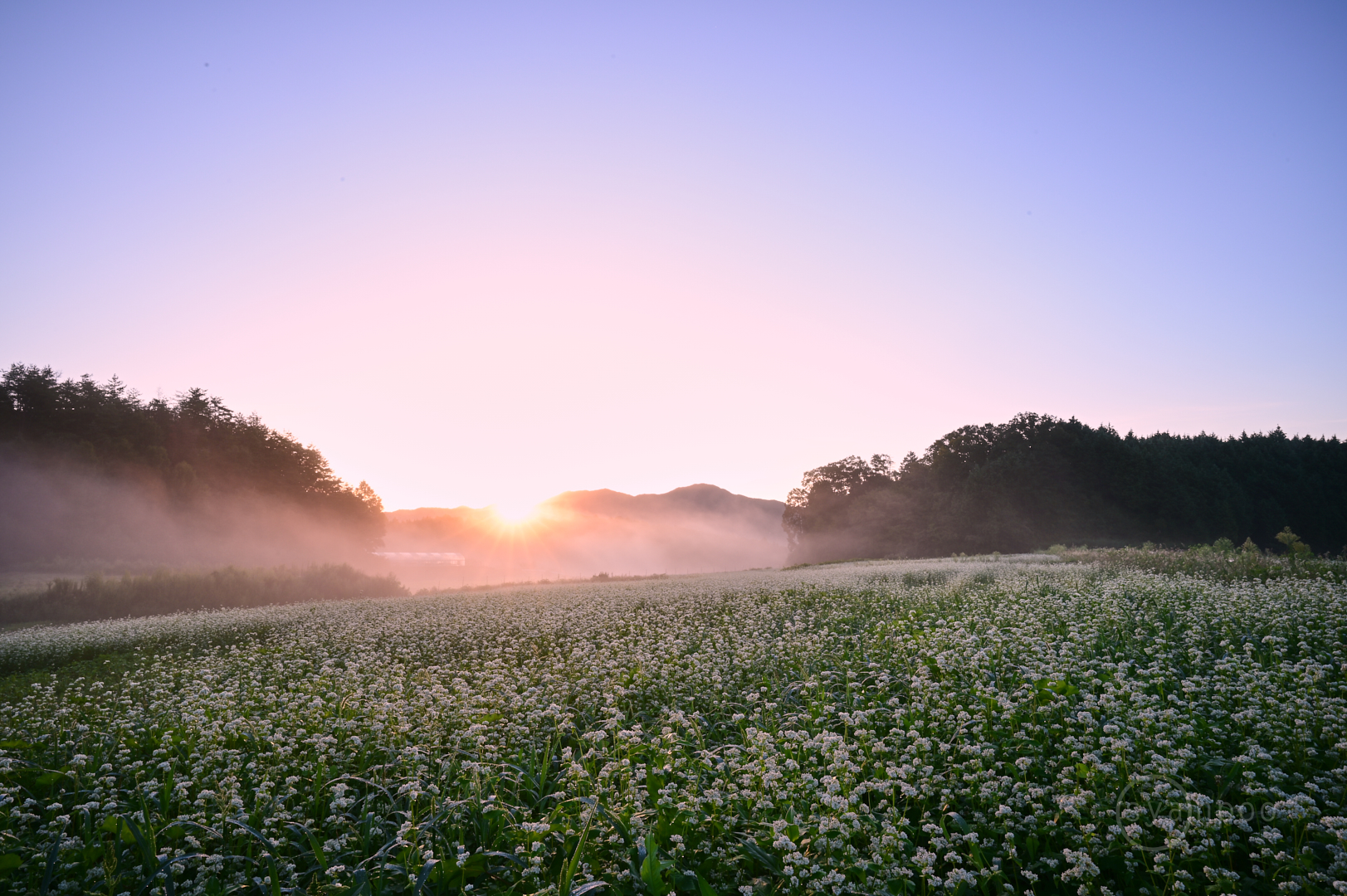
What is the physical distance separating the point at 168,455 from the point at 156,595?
99.1 feet

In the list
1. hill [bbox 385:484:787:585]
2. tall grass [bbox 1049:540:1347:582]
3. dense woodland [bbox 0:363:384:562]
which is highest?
dense woodland [bbox 0:363:384:562]

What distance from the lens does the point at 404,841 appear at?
4254mm

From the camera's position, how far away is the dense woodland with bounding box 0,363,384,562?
41531 mm

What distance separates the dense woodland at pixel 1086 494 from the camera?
60.7 m

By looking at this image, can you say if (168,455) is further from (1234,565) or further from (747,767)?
(1234,565)

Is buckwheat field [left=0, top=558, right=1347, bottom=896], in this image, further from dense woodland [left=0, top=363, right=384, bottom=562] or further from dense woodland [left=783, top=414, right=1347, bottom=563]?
dense woodland [left=783, top=414, right=1347, bottom=563]

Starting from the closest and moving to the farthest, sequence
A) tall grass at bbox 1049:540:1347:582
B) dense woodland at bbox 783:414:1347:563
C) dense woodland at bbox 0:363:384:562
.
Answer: tall grass at bbox 1049:540:1347:582 < dense woodland at bbox 0:363:384:562 < dense woodland at bbox 783:414:1347:563

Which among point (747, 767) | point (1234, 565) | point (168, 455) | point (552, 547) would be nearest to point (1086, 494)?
point (1234, 565)

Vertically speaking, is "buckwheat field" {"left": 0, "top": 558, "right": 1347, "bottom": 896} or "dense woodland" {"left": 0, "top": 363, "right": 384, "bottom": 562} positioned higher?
"dense woodland" {"left": 0, "top": 363, "right": 384, "bottom": 562}

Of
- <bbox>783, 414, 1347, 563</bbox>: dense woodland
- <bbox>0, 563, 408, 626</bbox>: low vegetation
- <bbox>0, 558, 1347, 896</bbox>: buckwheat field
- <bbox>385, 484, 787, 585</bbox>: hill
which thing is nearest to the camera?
<bbox>0, 558, 1347, 896</bbox>: buckwheat field

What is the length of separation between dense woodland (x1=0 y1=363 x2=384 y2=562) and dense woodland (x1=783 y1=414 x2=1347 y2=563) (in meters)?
57.5

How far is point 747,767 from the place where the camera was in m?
4.73

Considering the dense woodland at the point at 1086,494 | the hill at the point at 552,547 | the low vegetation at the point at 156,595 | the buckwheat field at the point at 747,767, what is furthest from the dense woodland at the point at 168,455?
the dense woodland at the point at 1086,494

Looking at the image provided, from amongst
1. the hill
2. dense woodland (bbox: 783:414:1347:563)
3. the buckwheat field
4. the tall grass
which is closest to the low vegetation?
the hill
